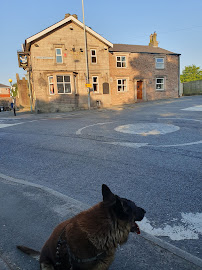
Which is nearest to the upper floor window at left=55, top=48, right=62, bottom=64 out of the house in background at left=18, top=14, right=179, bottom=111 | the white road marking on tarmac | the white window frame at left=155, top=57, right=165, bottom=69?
the house in background at left=18, top=14, right=179, bottom=111

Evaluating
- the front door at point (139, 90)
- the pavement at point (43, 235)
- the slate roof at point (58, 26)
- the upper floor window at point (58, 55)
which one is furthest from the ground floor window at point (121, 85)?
the pavement at point (43, 235)

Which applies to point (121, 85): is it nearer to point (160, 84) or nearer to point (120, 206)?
point (160, 84)

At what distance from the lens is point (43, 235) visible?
2.99 meters

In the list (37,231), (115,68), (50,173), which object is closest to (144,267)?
(37,231)

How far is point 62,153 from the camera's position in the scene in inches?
283

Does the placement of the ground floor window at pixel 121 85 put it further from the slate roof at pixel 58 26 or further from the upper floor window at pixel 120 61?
the slate roof at pixel 58 26

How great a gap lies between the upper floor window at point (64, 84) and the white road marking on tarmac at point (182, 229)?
22.8m

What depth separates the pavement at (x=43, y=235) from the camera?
2.40m

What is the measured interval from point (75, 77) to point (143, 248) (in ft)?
79.7

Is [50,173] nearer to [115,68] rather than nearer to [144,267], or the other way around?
[144,267]

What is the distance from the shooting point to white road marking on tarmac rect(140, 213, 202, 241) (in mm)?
2899

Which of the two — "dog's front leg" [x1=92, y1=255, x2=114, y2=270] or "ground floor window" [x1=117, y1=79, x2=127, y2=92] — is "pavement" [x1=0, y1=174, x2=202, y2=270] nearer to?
"dog's front leg" [x1=92, y1=255, x2=114, y2=270]

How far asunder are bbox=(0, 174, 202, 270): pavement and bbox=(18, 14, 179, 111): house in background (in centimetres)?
2099

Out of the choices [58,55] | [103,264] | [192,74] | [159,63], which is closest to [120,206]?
[103,264]
